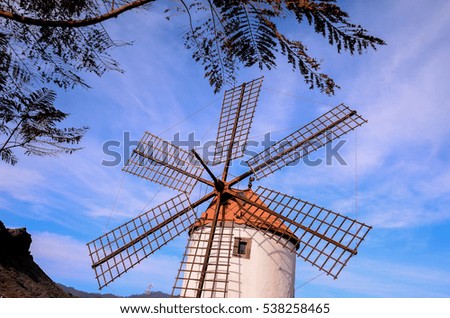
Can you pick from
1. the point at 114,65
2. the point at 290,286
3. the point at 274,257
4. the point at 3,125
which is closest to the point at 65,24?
the point at 114,65

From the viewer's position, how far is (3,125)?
5.78m

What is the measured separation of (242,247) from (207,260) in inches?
39.3

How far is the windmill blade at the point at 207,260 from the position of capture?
25.5ft

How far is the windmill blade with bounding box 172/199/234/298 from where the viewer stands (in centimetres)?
776

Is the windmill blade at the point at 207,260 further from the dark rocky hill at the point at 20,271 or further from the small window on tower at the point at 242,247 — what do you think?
the dark rocky hill at the point at 20,271

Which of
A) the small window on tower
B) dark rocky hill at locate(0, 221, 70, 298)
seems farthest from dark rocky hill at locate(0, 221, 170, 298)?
the small window on tower

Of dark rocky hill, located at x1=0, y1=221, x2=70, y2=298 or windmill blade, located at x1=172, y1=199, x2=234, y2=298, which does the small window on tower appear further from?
dark rocky hill, located at x1=0, y1=221, x2=70, y2=298

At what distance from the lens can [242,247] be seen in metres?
8.44

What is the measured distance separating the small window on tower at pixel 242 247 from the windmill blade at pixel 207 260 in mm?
176

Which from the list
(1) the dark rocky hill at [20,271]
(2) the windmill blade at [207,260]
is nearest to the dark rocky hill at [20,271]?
(1) the dark rocky hill at [20,271]

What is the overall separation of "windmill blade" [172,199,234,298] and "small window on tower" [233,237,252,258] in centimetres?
18

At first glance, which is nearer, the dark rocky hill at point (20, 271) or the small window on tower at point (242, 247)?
the small window on tower at point (242, 247)
